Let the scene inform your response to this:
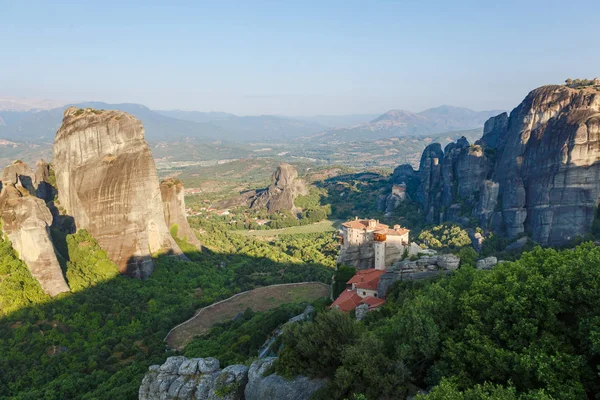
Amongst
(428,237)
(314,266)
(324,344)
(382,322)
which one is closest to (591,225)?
(428,237)

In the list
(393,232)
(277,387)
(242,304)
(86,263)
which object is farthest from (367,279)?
(86,263)

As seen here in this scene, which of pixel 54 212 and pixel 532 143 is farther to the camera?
pixel 532 143

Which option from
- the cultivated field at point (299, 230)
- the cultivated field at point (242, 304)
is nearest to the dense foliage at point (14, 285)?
the cultivated field at point (242, 304)

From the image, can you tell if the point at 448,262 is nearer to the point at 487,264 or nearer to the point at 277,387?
the point at 487,264

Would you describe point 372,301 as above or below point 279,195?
above

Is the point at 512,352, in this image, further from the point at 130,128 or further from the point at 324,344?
the point at 130,128

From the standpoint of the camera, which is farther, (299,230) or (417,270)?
(299,230)
